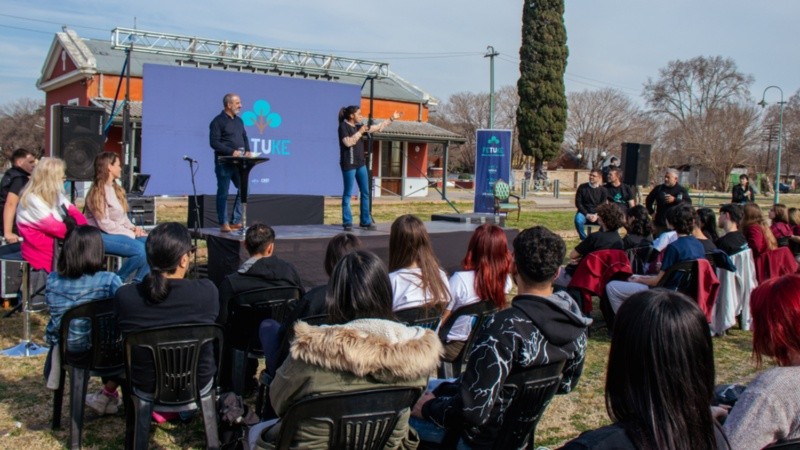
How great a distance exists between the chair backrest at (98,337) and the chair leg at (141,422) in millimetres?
533

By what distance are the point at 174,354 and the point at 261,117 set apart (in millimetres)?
12754

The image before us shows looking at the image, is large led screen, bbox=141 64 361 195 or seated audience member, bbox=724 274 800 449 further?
large led screen, bbox=141 64 361 195

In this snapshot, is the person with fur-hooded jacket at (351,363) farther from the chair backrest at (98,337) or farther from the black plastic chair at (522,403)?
the chair backrest at (98,337)

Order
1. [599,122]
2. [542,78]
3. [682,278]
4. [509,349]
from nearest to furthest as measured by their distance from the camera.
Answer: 1. [509,349]
2. [682,278]
3. [542,78]
4. [599,122]

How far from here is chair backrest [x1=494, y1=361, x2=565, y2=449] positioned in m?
2.52

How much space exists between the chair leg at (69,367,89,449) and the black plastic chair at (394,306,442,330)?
69.0 inches

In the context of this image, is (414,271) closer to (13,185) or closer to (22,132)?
(13,185)

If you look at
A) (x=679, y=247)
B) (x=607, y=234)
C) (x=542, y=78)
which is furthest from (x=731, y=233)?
(x=542, y=78)

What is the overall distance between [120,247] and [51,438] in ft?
7.71

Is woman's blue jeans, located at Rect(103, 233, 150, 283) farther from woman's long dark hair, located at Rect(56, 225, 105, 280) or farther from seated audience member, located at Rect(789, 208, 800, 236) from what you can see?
seated audience member, located at Rect(789, 208, 800, 236)

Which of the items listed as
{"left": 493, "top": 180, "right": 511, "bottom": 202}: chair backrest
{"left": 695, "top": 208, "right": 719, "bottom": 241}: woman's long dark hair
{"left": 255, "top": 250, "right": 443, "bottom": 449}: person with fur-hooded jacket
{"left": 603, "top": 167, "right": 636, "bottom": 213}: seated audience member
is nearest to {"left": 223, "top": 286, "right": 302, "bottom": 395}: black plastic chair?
{"left": 255, "top": 250, "right": 443, "bottom": 449}: person with fur-hooded jacket

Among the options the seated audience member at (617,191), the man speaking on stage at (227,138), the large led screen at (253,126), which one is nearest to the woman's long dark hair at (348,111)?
the man speaking on stage at (227,138)

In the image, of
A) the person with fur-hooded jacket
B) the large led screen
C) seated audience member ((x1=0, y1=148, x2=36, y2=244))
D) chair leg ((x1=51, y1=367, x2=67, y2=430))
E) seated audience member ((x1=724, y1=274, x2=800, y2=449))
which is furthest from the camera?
the large led screen

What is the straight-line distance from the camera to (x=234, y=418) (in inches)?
129
